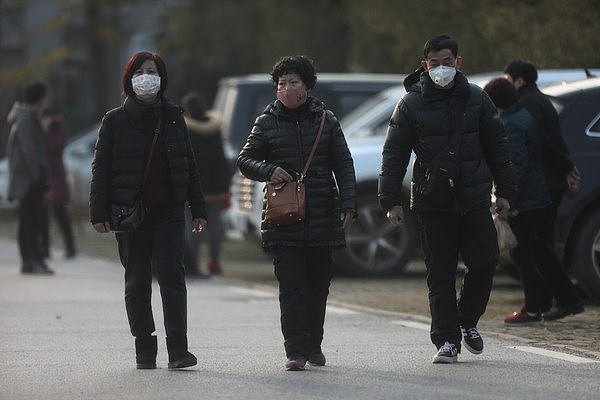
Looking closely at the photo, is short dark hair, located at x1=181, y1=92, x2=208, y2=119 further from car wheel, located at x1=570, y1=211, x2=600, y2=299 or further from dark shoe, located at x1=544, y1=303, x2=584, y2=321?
dark shoe, located at x1=544, y1=303, x2=584, y2=321

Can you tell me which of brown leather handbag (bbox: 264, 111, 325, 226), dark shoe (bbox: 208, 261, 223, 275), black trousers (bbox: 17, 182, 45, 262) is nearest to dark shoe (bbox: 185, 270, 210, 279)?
dark shoe (bbox: 208, 261, 223, 275)

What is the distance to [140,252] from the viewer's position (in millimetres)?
9781

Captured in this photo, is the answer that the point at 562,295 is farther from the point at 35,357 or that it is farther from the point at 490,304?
the point at 35,357

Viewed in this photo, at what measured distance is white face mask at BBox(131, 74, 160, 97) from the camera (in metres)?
9.61

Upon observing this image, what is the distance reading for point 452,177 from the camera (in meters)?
9.57

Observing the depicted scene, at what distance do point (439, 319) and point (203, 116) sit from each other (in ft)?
28.4

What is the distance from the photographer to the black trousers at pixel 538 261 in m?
12.0

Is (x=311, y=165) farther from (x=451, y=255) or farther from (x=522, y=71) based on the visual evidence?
(x=522, y=71)

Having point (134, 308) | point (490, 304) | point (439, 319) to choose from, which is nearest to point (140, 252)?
point (134, 308)

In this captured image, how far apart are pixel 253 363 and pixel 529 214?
2837 mm

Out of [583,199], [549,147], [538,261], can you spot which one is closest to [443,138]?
[549,147]

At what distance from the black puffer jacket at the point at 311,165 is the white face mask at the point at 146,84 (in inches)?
22.7

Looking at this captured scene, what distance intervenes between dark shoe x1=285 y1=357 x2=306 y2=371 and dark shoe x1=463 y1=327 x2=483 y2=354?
38.7 inches

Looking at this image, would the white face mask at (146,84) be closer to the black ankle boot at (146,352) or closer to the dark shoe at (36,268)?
the black ankle boot at (146,352)
